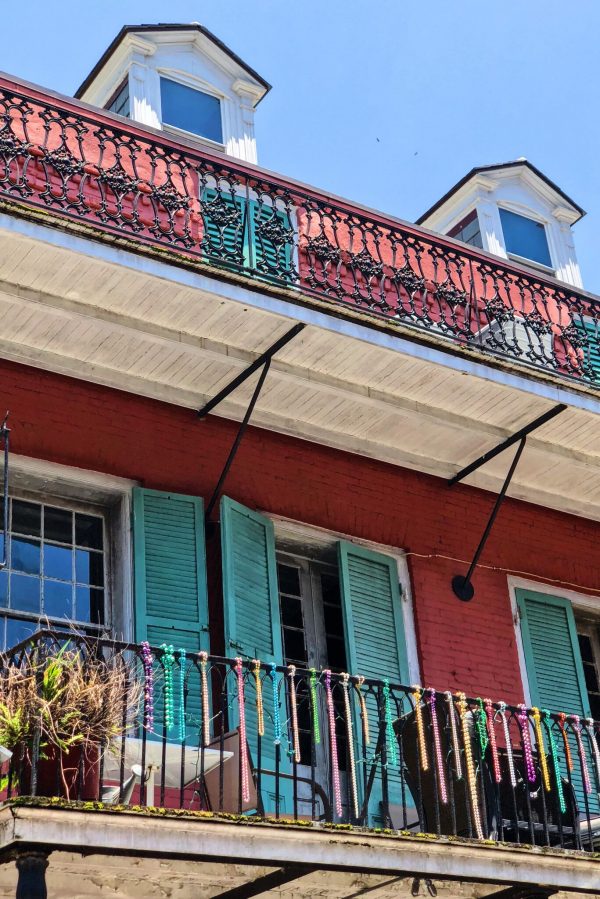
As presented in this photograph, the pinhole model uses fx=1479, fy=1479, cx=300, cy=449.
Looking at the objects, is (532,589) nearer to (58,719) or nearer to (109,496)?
(109,496)

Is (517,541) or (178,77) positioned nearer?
(517,541)

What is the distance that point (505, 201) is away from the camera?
1519cm

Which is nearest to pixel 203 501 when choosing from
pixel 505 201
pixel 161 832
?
pixel 161 832

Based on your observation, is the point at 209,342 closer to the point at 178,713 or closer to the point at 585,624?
the point at 178,713

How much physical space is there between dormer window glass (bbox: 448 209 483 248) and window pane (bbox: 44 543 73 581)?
6.61 m

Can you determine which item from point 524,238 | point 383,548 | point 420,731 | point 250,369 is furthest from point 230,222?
point 524,238

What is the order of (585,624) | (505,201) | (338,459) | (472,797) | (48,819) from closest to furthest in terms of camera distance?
(48,819), (472,797), (338,459), (585,624), (505,201)

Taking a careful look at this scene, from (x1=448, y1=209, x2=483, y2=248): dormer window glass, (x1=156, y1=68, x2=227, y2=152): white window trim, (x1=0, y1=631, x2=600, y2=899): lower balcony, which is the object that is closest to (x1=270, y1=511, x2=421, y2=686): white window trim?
(x1=0, y1=631, x2=600, y2=899): lower balcony

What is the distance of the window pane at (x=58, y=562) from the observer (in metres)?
9.77

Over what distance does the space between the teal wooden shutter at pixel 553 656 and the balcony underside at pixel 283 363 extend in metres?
0.97

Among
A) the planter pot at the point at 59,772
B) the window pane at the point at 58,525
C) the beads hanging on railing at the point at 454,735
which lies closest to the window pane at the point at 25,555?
the window pane at the point at 58,525

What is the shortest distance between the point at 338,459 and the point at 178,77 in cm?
423

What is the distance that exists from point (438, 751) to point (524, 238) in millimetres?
7900

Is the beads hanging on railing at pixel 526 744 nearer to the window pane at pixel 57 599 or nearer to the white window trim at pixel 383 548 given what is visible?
the white window trim at pixel 383 548
